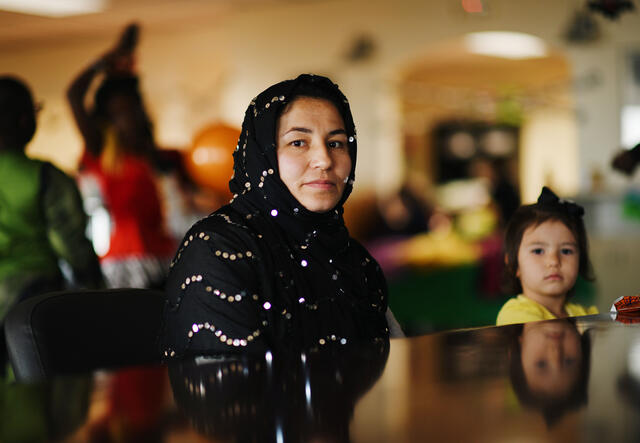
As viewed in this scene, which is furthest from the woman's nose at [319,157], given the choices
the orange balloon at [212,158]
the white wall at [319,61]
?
the white wall at [319,61]

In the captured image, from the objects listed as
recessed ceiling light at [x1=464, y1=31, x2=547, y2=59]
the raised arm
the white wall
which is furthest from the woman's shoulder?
recessed ceiling light at [x1=464, y1=31, x2=547, y2=59]

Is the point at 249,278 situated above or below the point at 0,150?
below

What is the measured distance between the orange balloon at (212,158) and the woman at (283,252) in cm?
215

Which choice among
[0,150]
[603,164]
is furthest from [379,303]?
[603,164]

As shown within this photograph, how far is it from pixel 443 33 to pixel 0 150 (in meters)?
5.40

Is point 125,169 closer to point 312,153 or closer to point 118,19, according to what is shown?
point 312,153

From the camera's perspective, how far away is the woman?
53.0 inches

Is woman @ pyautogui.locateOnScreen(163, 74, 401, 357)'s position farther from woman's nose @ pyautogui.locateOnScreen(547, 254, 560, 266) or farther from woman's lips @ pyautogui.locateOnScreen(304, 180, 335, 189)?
woman's nose @ pyautogui.locateOnScreen(547, 254, 560, 266)

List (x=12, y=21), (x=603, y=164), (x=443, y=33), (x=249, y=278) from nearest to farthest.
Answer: (x=249, y=278)
(x=603, y=164)
(x=443, y=33)
(x=12, y=21)


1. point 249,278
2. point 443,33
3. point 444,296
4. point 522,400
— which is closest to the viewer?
point 522,400

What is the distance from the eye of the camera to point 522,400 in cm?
69

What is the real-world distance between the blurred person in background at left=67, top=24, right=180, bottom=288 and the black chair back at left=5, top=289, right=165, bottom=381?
180 centimetres

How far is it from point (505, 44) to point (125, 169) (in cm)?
548

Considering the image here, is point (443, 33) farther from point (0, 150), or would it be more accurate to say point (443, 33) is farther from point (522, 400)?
point (522, 400)
